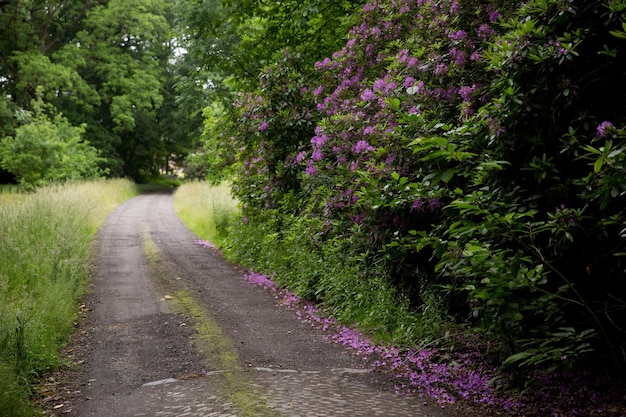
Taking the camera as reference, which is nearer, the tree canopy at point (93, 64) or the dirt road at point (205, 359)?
the dirt road at point (205, 359)

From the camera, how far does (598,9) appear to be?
3.79 m

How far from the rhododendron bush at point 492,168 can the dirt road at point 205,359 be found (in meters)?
1.13

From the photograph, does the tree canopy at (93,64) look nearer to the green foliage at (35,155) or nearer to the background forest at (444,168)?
the green foliage at (35,155)

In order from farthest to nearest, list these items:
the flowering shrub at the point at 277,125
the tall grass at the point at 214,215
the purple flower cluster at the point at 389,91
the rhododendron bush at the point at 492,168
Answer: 1. the tall grass at the point at 214,215
2. the flowering shrub at the point at 277,125
3. the purple flower cluster at the point at 389,91
4. the rhododendron bush at the point at 492,168

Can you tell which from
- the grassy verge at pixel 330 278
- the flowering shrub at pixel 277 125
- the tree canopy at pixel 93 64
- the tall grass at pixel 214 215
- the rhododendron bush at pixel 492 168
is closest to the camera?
the rhododendron bush at pixel 492 168

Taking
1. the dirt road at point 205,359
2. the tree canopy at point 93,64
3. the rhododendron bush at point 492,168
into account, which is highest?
the tree canopy at point 93,64

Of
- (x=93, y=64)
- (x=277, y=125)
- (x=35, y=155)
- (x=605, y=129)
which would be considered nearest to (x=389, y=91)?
(x=605, y=129)

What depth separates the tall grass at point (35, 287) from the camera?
194 inches

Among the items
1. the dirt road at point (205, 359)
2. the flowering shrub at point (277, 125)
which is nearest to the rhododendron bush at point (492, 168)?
the dirt road at point (205, 359)

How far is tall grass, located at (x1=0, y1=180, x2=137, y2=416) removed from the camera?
16.2 ft

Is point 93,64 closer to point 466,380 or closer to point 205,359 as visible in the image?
point 205,359

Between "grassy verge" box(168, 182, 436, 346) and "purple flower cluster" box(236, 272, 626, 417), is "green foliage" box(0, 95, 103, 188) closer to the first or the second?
"grassy verge" box(168, 182, 436, 346)

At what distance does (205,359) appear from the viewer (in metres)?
5.53

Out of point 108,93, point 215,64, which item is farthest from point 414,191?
point 108,93
